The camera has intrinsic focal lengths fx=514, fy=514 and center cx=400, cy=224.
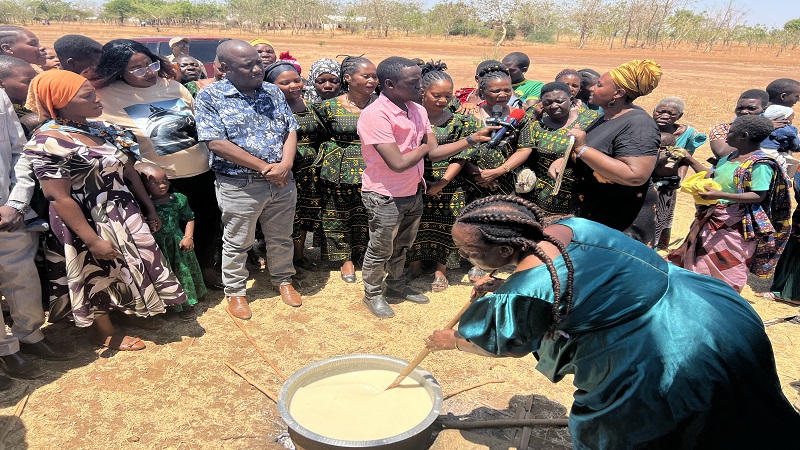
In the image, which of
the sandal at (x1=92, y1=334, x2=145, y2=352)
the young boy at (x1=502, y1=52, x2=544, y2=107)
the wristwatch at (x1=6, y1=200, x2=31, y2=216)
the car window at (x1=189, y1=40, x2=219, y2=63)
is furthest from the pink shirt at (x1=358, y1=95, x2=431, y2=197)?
the car window at (x1=189, y1=40, x2=219, y2=63)

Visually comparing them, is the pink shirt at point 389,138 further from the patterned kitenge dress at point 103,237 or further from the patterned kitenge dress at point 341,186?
the patterned kitenge dress at point 103,237

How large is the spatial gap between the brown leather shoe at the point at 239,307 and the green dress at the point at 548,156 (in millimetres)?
2457

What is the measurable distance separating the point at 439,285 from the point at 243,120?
2.15 m

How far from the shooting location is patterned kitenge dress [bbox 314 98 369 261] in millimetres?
4141

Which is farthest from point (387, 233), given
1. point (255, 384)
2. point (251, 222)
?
point (255, 384)

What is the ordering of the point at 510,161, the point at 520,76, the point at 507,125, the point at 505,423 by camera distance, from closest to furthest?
the point at 505,423 < the point at 507,125 < the point at 510,161 < the point at 520,76

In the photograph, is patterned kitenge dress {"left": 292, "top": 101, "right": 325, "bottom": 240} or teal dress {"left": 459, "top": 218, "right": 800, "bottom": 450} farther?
patterned kitenge dress {"left": 292, "top": 101, "right": 325, "bottom": 240}

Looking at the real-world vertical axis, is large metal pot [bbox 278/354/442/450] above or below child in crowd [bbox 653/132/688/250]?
below

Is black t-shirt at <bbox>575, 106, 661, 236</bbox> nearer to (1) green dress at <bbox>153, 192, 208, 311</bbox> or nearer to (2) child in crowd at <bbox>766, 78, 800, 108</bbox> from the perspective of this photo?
(2) child in crowd at <bbox>766, 78, 800, 108</bbox>

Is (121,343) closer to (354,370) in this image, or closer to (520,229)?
(354,370)

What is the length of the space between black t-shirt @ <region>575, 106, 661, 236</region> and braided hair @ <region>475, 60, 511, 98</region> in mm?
1160

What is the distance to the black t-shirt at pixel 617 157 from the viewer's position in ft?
9.48

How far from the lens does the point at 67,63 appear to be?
11.7 ft

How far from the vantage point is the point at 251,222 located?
148 inches
